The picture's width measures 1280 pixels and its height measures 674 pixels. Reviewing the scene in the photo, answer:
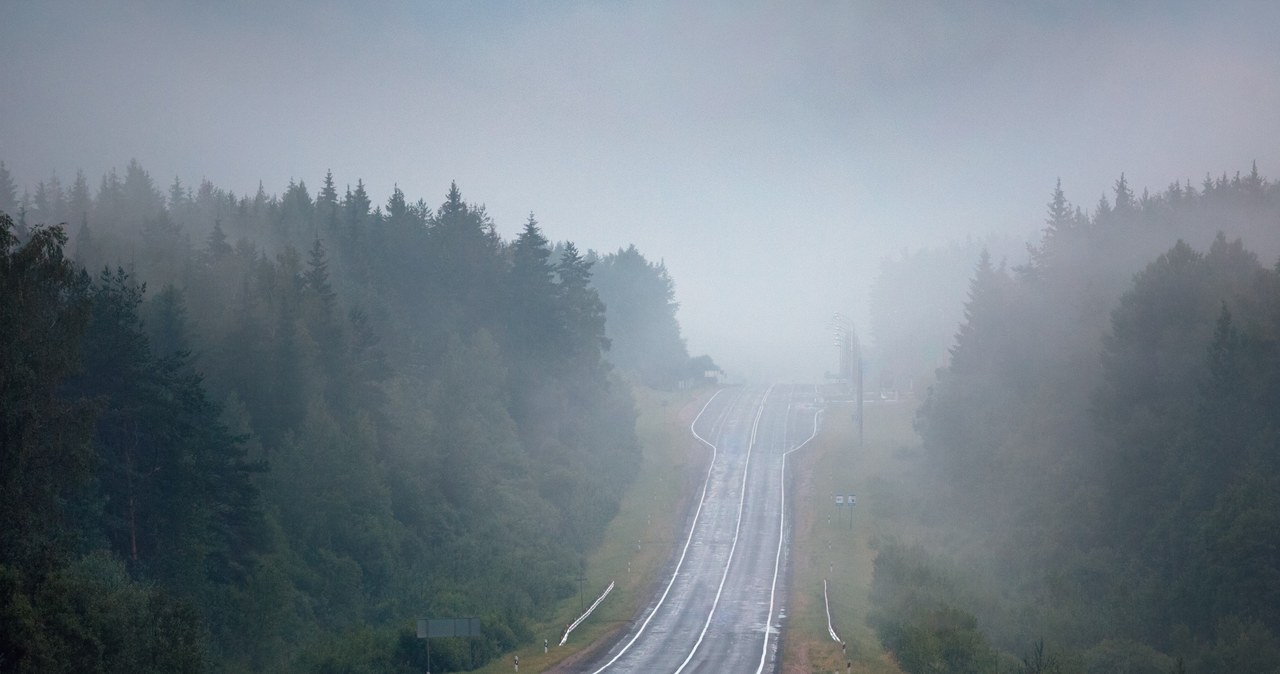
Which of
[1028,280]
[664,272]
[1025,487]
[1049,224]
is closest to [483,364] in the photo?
[1025,487]

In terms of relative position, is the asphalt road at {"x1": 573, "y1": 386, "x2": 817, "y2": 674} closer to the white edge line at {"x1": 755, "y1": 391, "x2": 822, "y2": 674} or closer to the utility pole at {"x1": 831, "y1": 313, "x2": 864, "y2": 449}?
the white edge line at {"x1": 755, "y1": 391, "x2": 822, "y2": 674}

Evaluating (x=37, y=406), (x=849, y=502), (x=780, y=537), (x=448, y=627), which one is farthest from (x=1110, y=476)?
(x=37, y=406)

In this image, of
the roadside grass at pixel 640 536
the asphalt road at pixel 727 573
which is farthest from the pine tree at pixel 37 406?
the asphalt road at pixel 727 573

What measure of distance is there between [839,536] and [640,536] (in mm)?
13266

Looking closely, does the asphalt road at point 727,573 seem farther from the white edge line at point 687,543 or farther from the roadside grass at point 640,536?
the roadside grass at point 640,536

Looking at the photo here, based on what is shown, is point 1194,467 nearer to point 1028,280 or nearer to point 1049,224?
point 1028,280

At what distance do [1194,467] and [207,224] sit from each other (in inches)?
3395

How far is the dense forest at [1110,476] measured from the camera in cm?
4406

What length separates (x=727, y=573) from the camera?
57.3 m

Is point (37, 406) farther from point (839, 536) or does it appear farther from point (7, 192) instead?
point (7, 192)

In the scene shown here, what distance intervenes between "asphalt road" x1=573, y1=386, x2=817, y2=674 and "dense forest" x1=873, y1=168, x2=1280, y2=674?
6.05 metres

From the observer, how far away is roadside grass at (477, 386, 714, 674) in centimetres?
4323

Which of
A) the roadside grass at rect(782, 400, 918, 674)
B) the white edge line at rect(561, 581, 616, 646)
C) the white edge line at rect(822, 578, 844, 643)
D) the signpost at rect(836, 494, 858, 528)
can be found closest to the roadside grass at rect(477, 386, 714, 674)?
the white edge line at rect(561, 581, 616, 646)

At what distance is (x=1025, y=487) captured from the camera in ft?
216
